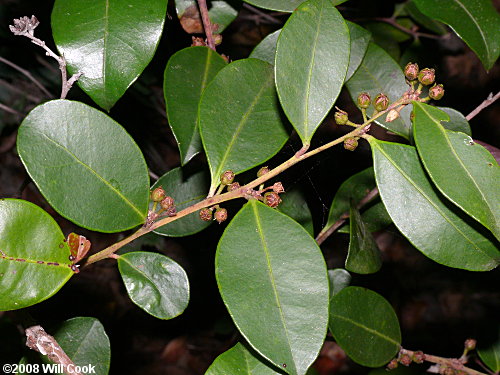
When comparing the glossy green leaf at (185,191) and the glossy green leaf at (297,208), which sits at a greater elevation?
the glossy green leaf at (185,191)

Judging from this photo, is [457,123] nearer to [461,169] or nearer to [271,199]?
[461,169]

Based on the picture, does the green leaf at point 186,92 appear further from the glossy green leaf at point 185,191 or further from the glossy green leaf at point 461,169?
the glossy green leaf at point 461,169

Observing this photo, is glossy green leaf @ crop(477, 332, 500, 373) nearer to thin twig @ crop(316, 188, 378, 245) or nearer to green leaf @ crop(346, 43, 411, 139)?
thin twig @ crop(316, 188, 378, 245)

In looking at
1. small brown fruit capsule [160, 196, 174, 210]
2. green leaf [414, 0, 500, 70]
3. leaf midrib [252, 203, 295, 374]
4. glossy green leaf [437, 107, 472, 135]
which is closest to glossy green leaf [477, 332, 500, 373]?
glossy green leaf [437, 107, 472, 135]

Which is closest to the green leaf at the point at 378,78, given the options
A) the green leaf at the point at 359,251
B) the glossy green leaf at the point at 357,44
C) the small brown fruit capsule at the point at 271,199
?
the glossy green leaf at the point at 357,44

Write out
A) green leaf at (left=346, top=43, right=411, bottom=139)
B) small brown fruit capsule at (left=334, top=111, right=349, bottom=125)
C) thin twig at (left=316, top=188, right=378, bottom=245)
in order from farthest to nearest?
thin twig at (left=316, top=188, right=378, bottom=245) < green leaf at (left=346, top=43, right=411, bottom=139) < small brown fruit capsule at (left=334, top=111, right=349, bottom=125)

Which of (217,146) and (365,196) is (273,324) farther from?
(365,196)
